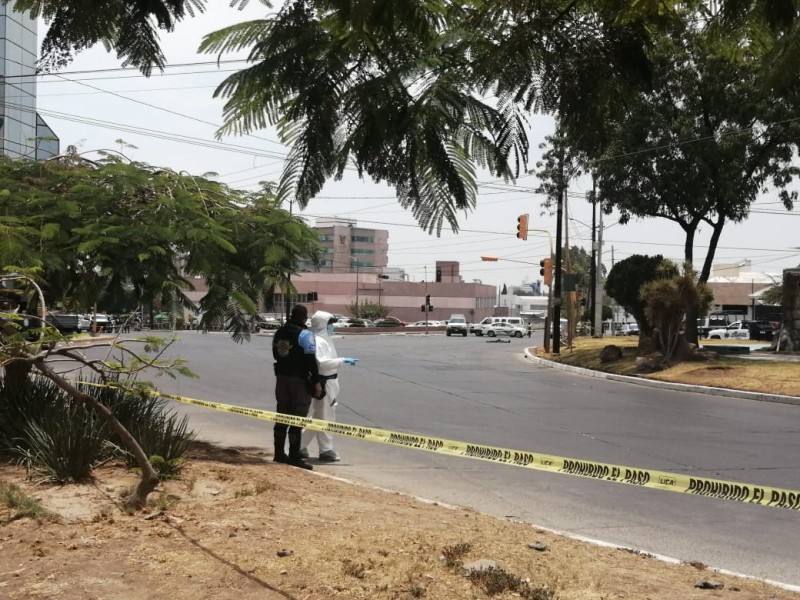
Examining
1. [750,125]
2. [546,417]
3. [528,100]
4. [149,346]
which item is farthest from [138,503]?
[750,125]

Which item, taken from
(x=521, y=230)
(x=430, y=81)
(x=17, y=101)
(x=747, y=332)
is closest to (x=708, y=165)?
(x=521, y=230)

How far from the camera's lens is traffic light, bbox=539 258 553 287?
33906 mm

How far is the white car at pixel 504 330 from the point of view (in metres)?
57.4

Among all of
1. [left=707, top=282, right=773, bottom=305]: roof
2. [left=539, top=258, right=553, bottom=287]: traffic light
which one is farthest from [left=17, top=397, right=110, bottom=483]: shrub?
[left=707, top=282, right=773, bottom=305]: roof

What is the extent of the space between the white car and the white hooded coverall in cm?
4940

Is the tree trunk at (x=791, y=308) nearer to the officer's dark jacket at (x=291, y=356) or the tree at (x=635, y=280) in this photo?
the tree at (x=635, y=280)

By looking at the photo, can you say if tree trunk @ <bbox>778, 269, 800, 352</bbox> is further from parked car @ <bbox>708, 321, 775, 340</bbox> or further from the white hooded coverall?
the white hooded coverall

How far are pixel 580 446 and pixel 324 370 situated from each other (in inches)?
149

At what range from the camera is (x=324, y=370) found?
329 inches

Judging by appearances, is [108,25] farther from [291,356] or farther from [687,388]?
[687,388]

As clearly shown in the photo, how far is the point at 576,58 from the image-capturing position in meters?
1.97

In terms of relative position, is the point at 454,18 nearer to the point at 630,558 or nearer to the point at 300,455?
the point at 630,558

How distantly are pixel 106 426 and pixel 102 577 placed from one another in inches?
100

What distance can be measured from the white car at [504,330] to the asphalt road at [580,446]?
119ft
